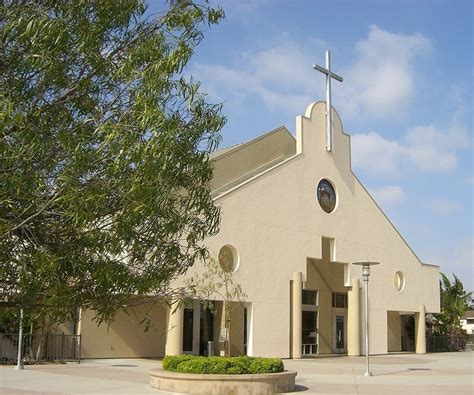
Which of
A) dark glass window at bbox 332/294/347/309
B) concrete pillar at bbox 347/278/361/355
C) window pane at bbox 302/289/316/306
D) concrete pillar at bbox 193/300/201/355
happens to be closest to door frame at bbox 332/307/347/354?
dark glass window at bbox 332/294/347/309

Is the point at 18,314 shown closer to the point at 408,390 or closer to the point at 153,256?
the point at 153,256

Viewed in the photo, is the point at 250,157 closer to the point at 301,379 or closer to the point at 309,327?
the point at 309,327

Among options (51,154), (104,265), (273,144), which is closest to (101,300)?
(104,265)

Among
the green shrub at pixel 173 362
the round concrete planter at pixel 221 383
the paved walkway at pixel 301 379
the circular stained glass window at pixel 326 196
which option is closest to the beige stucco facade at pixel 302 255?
the circular stained glass window at pixel 326 196

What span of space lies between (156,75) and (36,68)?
125 cm

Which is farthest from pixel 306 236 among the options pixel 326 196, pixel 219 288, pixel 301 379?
pixel 301 379

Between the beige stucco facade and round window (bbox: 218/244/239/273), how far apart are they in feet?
0.79

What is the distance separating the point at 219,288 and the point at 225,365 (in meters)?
10.1

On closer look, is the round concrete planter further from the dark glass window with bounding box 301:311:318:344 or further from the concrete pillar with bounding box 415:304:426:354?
the concrete pillar with bounding box 415:304:426:354

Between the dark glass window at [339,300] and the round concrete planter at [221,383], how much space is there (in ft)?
73.1

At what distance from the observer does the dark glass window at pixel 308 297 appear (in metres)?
35.0

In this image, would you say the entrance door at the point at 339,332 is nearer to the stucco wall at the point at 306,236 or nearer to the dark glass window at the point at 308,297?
the stucco wall at the point at 306,236

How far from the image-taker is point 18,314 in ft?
25.6

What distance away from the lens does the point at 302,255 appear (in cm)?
3100
